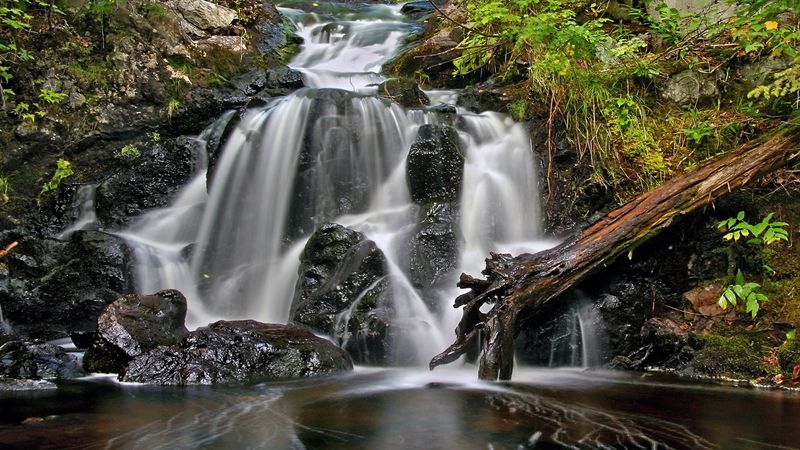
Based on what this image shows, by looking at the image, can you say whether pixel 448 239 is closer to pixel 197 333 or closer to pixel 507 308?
pixel 507 308

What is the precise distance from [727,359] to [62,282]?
7.22 metres

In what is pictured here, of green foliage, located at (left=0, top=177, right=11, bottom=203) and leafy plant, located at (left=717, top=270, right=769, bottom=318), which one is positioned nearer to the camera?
leafy plant, located at (left=717, top=270, right=769, bottom=318)

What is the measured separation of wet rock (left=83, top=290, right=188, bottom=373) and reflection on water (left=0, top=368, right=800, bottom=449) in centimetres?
29

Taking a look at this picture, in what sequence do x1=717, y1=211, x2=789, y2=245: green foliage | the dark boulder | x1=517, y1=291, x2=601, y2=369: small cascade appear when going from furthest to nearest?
the dark boulder, x1=517, y1=291, x2=601, y2=369: small cascade, x1=717, y1=211, x2=789, y2=245: green foliage

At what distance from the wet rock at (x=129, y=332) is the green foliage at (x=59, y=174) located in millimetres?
3550

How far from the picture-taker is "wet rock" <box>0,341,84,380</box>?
15.7 feet

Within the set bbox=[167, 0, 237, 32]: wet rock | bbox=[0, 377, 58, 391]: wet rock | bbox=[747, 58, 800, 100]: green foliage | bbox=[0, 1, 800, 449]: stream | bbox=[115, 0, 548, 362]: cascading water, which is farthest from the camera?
bbox=[167, 0, 237, 32]: wet rock

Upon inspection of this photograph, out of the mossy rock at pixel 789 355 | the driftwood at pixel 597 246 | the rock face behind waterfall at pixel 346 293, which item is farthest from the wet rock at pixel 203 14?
the mossy rock at pixel 789 355

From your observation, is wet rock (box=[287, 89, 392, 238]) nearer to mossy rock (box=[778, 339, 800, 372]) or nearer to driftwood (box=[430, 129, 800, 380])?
driftwood (box=[430, 129, 800, 380])

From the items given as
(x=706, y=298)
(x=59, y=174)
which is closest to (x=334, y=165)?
(x=59, y=174)

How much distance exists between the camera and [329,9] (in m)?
15.2

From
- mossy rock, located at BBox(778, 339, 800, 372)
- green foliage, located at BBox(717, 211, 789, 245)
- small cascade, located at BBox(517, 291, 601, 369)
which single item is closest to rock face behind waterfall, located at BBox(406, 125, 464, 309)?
small cascade, located at BBox(517, 291, 601, 369)

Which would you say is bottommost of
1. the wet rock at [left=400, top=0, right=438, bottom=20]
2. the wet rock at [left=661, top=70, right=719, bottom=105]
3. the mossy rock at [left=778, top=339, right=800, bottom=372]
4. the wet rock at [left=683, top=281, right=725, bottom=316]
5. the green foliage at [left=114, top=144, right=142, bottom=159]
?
the mossy rock at [left=778, top=339, right=800, bottom=372]

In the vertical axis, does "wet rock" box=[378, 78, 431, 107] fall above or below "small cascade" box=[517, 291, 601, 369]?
above
